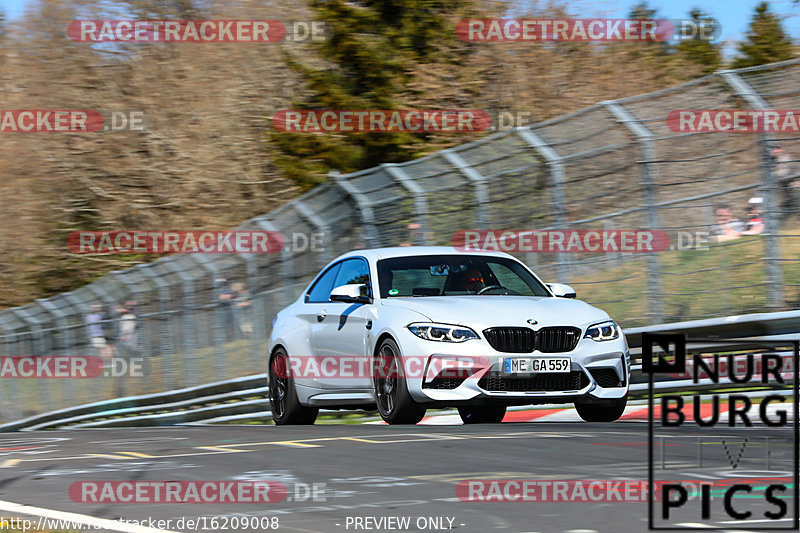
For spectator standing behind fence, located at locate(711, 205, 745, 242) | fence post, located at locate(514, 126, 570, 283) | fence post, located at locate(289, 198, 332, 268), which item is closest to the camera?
spectator standing behind fence, located at locate(711, 205, 745, 242)

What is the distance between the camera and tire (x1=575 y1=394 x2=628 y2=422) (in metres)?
10.8

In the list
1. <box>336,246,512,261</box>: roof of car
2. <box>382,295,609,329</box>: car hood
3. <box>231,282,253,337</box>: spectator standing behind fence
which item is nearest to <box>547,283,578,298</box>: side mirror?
<box>382,295,609,329</box>: car hood

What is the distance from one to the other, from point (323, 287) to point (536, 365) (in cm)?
326

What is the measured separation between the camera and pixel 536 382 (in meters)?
10.2

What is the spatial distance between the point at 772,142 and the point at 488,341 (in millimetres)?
3702

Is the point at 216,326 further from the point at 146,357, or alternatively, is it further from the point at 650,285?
the point at 650,285

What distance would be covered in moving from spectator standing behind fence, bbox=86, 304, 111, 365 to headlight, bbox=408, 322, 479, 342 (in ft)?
52.6

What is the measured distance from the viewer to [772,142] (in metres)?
12.0

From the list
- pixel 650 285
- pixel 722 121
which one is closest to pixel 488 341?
pixel 650 285

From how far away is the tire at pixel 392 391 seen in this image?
1031cm

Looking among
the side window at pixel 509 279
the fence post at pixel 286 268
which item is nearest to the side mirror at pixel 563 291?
the side window at pixel 509 279

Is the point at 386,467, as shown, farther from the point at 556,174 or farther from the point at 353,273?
the point at 556,174

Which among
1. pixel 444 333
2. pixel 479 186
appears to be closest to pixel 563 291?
pixel 444 333

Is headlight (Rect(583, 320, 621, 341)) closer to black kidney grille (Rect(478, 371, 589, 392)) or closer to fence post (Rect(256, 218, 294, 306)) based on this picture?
black kidney grille (Rect(478, 371, 589, 392))
